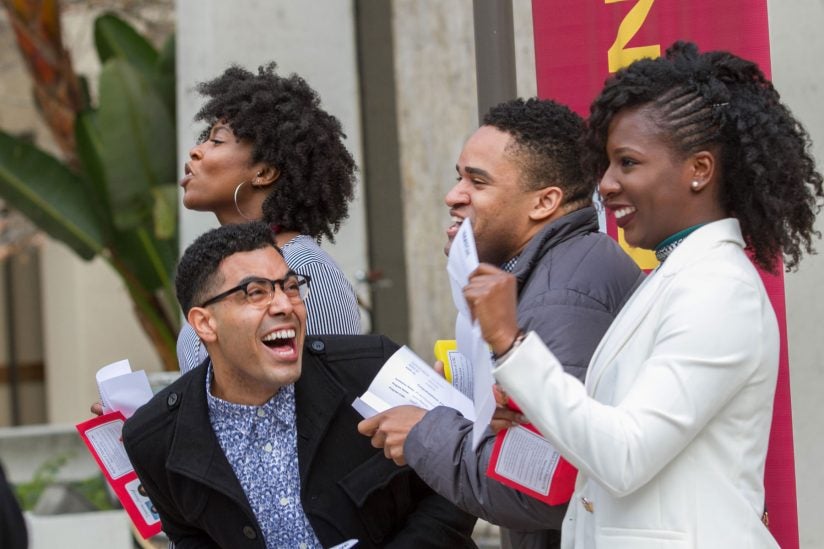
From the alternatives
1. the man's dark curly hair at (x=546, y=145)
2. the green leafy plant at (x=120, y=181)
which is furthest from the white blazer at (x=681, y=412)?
the green leafy plant at (x=120, y=181)

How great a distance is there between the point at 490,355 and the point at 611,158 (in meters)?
0.55

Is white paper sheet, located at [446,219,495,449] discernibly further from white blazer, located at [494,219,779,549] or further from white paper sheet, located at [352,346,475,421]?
white paper sheet, located at [352,346,475,421]

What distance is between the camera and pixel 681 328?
2641 millimetres

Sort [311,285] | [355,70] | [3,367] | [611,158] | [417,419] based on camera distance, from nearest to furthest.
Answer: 1. [611,158]
2. [417,419]
3. [311,285]
4. [355,70]
5. [3,367]

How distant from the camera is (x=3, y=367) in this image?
16.7 meters

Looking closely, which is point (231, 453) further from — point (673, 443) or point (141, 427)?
point (673, 443)

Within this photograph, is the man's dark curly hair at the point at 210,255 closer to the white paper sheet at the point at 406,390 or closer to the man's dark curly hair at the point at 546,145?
the white paper sheet at the point at 406,390

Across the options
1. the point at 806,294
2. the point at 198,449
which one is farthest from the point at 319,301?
the point at 806,294

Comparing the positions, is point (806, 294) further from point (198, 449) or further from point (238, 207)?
point (198, 449)

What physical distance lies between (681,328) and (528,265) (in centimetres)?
66

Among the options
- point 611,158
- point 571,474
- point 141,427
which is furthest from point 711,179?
point 141,427

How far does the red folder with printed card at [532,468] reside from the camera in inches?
115

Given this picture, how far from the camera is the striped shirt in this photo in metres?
3.79

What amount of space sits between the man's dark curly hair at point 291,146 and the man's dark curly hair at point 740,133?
4.51 feet
